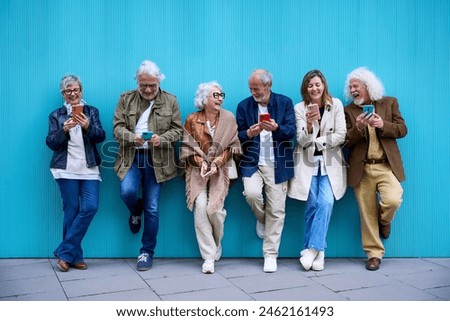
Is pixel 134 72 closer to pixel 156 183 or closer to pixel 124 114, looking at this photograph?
pixel 124 114

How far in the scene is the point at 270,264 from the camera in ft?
15.1

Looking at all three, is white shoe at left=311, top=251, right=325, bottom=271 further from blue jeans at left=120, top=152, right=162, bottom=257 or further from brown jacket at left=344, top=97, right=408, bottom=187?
blue jeans at left=120, top=152, right=162, bottom=257

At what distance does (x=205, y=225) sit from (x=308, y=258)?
964 millimetres

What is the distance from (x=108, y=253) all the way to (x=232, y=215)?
49.4 inches

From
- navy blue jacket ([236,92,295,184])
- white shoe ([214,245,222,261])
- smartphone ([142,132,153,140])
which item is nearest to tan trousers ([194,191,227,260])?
white shoe ([214,245,222,261])

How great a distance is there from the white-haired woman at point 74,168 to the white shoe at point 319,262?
2023 millimetres

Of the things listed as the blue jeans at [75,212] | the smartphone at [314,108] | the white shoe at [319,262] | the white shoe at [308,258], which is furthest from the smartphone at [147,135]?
the white shoe at [319,262]

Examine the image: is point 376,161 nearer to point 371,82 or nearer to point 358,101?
point 358,101

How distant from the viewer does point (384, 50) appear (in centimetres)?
508

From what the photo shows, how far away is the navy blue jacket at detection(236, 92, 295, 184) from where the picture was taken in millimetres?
4656

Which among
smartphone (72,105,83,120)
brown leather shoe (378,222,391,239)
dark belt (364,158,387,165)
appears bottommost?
brown leather shoe (378,222,391,239)

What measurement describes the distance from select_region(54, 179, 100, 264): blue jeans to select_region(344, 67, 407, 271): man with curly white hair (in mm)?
2369

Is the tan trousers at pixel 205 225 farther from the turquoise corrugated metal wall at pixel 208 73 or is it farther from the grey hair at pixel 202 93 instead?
the grey hair at pixel 202 93

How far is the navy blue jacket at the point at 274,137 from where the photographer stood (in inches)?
183
